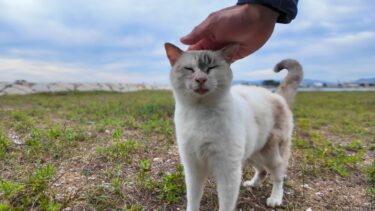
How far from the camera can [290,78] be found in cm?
363

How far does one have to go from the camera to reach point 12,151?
381cm

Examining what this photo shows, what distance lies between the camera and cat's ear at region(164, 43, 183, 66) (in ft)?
8.51

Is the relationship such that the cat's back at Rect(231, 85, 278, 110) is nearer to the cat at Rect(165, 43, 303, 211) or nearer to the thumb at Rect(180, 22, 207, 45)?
the cat at Rect(165, 43, 303, 211)

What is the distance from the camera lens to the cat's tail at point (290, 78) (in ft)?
11.8

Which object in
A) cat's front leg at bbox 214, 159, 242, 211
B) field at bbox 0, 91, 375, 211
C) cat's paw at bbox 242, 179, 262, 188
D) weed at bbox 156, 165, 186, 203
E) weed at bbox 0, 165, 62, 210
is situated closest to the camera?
cat's front leg at bbox 214, 159, 242, 211

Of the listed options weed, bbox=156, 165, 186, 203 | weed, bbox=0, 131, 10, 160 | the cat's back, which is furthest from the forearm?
weed, bbox=0, 131, 10, 160

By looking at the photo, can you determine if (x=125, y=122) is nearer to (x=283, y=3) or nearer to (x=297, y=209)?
(x=297, y=209)

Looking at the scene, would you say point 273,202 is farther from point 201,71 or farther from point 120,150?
point 120,150

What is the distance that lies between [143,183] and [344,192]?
1.96m

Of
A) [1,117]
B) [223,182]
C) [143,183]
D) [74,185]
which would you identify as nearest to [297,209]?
[223,182]

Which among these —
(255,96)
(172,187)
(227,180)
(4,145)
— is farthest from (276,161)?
(4,145)

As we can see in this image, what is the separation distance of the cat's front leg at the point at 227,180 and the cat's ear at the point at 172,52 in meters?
0.80

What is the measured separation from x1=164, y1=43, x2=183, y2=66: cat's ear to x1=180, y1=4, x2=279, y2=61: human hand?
8 centimetres

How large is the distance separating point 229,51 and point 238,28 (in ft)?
0.67
